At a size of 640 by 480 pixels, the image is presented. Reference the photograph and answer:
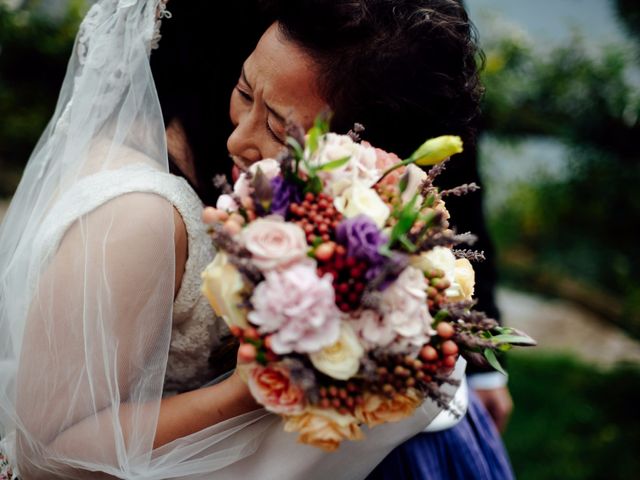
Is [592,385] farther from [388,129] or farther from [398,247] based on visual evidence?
[398,247]

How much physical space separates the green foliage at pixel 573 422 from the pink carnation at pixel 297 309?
8.20 ft

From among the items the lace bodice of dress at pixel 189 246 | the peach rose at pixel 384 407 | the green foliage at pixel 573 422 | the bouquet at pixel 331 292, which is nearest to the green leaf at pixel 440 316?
the bouquet at pixel 331 292

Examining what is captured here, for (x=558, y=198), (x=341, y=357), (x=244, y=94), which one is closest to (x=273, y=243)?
(x=341, y=357)

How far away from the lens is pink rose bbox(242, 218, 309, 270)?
3.13ft

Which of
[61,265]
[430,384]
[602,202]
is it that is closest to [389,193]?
[430,384]

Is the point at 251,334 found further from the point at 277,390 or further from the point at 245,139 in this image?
the point at 245,139

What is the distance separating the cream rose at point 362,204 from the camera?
1008 mm

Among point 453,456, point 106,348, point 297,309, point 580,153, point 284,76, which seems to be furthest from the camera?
point 580,153

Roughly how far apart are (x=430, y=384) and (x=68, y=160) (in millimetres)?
938

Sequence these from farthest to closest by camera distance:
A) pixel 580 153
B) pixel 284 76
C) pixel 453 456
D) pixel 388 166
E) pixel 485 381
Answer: pixel 580 153, pixel 485 381, pixel 453 456, pixel 284 76, pixel 388 166

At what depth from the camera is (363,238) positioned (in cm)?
96

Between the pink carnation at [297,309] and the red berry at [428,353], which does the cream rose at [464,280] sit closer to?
the red berry at [428,353]

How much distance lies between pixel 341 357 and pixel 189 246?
1.86 ft

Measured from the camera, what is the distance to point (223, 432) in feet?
4.22
